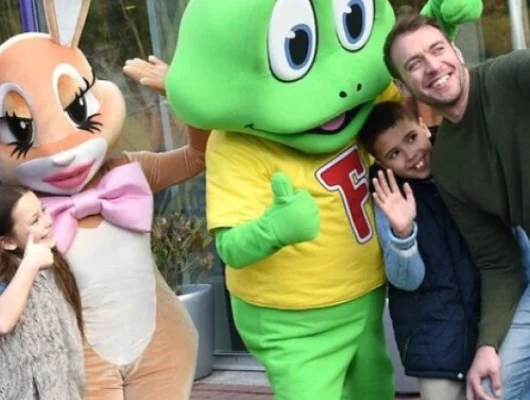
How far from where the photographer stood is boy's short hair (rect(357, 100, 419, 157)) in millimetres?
3631

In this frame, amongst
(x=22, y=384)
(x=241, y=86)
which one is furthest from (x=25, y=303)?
(x=241, y=86)

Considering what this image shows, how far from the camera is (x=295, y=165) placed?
12.1ft

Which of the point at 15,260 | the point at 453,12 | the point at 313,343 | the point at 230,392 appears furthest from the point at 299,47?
the point at 230,392

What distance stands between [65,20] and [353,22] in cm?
102

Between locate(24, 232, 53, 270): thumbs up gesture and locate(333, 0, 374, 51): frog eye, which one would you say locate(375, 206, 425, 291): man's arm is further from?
locate(24, 232, 53, 270): thumbs up gesture

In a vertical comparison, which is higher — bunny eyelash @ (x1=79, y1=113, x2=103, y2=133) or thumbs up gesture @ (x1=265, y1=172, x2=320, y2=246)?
bunny eyelash @ (x1=79, y1=113, x2=103, y2=133)

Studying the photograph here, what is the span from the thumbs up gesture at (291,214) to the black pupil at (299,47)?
381 millimetres

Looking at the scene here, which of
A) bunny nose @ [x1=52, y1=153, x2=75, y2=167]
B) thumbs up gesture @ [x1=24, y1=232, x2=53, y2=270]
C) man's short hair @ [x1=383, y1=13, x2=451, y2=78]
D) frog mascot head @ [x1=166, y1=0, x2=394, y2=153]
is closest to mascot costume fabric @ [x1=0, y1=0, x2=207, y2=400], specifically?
bunny nose @ [x1=52, y1=153, x2=75, y2=167]

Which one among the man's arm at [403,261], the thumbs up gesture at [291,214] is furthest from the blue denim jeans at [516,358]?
the thumbs up gesture at [291,214]

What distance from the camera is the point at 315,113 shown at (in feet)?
11.5

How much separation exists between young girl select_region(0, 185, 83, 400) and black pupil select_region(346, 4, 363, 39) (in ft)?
3.65

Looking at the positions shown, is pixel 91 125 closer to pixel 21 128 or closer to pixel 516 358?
pixel 21 128

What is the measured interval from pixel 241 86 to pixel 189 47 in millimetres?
213

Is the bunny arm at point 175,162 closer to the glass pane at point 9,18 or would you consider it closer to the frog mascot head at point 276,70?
the frog mascot head at point 276,70
